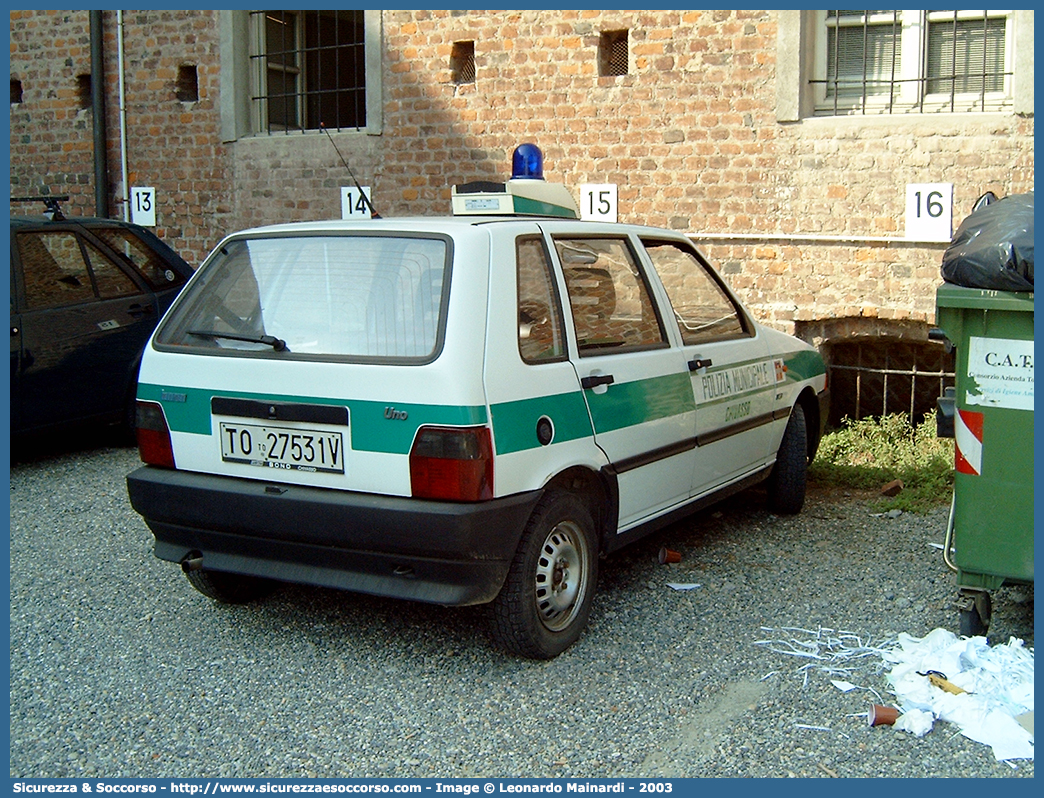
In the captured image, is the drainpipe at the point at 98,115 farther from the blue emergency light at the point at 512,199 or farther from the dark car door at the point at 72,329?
the blue emergency light at the point at 512,199

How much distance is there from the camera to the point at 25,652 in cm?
438

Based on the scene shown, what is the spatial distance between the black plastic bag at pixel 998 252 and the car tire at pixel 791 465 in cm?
208

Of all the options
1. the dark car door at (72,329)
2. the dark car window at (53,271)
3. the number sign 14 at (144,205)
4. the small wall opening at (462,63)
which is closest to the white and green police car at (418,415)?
the dark car door at (72,329)

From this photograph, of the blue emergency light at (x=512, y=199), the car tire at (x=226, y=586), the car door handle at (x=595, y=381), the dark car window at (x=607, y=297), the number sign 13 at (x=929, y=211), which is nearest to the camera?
the car door handle at (x=595, y=381)

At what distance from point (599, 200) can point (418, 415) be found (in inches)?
228

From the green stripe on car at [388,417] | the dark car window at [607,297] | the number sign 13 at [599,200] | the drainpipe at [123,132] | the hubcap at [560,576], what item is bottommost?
the hubcap at [560,576]

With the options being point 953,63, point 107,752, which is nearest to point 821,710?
point 107,752

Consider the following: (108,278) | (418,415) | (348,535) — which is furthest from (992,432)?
(108,278)

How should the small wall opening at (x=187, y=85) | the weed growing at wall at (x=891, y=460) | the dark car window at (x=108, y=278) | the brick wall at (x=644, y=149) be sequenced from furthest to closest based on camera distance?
the small wall opening at (x=187, y=85), the brick wall at (x=644, y=149), the dark car window at (x=108, y=278), the weed growing at wall at (x=891, y=460)

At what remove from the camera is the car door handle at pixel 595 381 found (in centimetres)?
431

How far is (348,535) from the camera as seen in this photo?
3887 mm

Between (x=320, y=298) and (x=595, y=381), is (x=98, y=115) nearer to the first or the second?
(x=320, y=298)

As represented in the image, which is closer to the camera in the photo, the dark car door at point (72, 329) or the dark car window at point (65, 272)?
the dark car door at point (72, 329)

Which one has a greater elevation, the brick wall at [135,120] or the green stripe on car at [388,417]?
the brick wall at [135,120]
